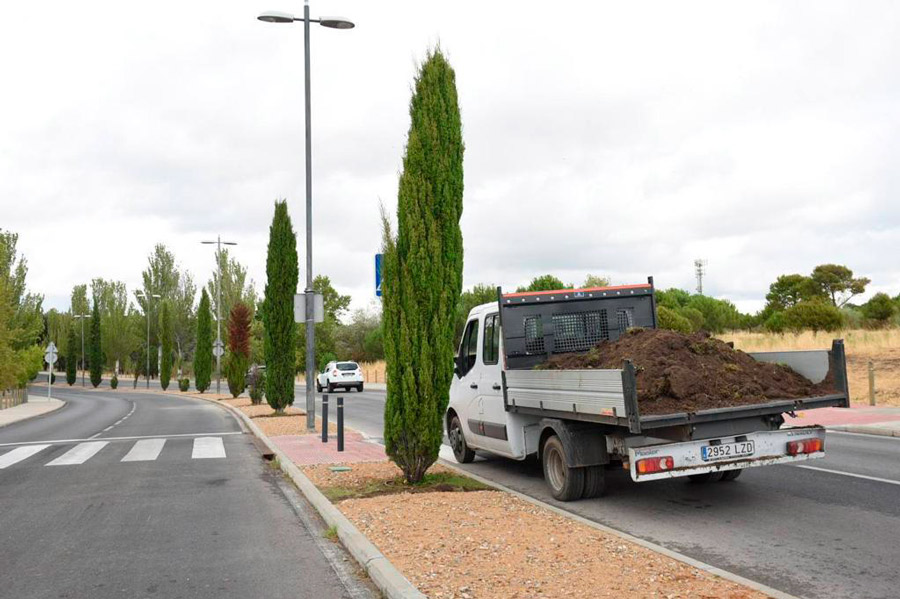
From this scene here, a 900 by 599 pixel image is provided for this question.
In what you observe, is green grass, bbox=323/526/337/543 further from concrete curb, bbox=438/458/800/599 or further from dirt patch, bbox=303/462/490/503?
concrete curb, bbox=438/458/800/599

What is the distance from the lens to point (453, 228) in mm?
8992

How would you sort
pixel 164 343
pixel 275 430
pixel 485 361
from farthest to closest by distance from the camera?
pixel 164 343
pixel 275 430
pixel 485 361

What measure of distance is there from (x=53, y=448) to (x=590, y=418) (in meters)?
12.7

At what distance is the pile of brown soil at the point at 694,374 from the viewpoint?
7082mm

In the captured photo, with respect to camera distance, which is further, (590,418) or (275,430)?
(275,430)

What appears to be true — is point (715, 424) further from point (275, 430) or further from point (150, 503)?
point (275, 430)

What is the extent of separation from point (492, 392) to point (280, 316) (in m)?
13.5

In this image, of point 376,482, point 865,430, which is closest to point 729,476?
point 376,482

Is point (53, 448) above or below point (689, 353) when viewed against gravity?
below

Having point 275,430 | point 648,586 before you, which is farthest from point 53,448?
point 648,586

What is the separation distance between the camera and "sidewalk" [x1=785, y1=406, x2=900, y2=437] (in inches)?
558

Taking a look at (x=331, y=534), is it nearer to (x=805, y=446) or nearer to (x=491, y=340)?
(x=491, y=340)

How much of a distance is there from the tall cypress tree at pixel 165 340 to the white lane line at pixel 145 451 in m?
39.7

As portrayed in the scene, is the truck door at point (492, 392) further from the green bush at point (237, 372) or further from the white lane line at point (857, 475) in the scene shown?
the green bush at point (237, 372)
